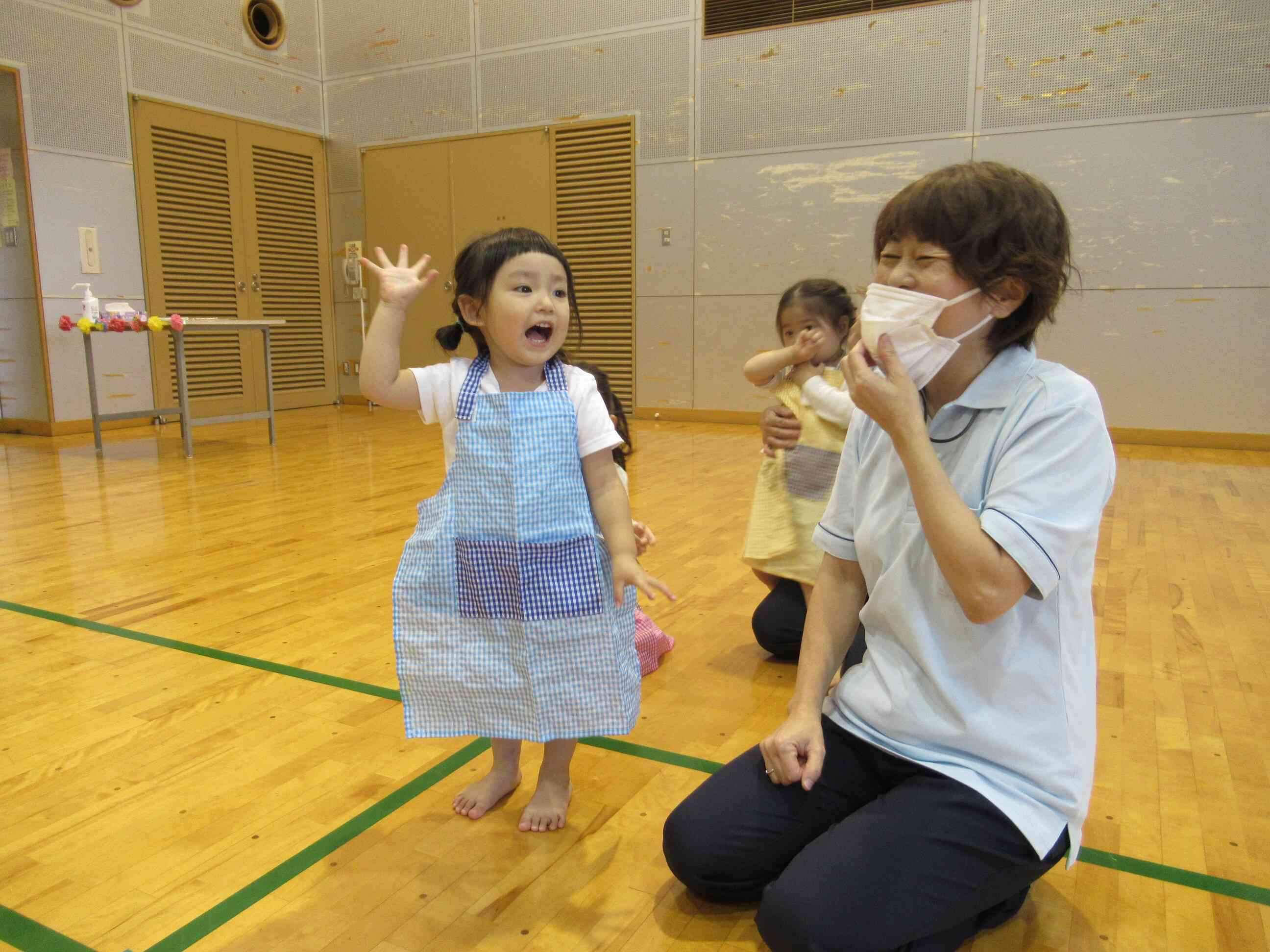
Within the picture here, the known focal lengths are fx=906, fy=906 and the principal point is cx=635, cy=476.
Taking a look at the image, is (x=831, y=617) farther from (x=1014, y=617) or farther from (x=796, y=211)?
(x=796, y=211)

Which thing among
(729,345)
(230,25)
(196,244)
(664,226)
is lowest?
(729,345)

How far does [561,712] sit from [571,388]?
0.48 metres

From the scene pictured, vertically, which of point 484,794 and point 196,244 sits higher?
point 196,244

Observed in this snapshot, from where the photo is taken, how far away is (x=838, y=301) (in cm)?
205

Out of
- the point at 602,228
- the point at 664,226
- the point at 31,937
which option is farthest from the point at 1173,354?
the point at 31,937

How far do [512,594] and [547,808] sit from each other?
0.37 meters

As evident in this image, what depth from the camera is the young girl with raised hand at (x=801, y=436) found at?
2.04 meters

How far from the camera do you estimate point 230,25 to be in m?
7.00

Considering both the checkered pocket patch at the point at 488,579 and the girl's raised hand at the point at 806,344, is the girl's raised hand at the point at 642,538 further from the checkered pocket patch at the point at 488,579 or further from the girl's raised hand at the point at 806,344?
the girl's raised hand at the point at 806,344

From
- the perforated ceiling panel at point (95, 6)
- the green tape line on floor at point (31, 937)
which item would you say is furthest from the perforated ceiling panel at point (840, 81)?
the green tape line on floor at point (31, 937)

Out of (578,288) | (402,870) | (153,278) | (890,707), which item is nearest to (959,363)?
(890,707)

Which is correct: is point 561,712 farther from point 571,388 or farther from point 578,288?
point 578,288

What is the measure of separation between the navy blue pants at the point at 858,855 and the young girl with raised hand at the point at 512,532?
0.74 feet

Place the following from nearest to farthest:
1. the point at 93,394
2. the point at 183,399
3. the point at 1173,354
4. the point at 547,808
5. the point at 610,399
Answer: the point at 547,808 → the point at 610,399 → the point at 183,399 → the point at 93,394 → the point at 1173,354
